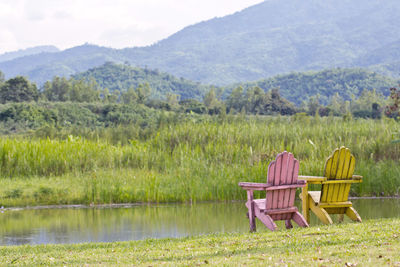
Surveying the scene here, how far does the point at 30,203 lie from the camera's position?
1070 centimetres

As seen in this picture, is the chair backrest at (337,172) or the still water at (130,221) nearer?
the chair backrest at (337,172)

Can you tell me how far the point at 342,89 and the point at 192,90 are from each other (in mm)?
31067

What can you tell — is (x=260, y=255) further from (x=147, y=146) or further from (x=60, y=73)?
(x=60, y=73)

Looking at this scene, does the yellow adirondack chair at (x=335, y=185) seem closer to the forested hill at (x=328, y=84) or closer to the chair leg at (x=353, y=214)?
the chair leg at (x=353, y=214)

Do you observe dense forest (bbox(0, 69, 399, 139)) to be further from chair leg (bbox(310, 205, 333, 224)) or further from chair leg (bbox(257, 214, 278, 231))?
chair leg (bbox(257, 214, 278, 231))

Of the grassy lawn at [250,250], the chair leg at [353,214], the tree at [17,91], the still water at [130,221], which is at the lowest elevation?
the still water at [130,221]

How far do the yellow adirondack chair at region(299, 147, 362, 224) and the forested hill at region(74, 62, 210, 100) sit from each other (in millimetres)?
89494

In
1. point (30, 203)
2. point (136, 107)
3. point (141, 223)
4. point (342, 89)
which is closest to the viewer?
point (141, 223)

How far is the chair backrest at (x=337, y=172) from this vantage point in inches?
274

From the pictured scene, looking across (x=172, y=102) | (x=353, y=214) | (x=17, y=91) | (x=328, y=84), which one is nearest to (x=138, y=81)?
Result: (x=328, y=84)

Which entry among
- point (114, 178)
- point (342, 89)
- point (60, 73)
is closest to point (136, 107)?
point (114, 178)

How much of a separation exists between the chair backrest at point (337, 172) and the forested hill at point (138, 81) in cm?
8953

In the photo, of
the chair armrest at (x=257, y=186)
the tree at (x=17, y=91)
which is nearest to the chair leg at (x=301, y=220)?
the chair armrest at (x=257, y=186)

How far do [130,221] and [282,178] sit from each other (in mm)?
3070
